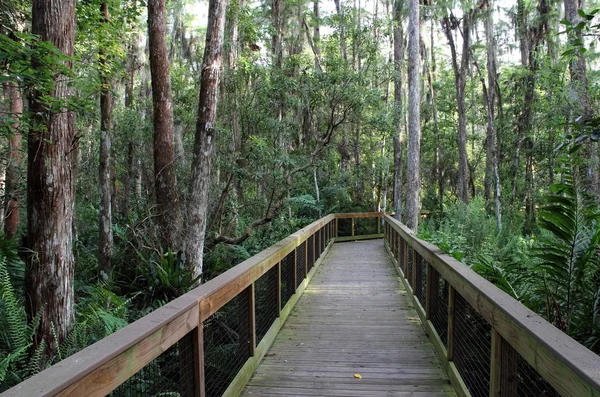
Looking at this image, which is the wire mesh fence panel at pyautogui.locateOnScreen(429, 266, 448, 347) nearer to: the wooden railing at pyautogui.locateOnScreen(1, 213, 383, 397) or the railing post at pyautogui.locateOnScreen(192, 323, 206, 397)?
the wooden railing at pyautogui.locateOnScreen(1, 213, 383, 397)

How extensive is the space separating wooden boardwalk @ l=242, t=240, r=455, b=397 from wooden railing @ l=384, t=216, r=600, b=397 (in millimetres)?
267

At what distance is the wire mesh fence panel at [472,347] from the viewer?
285 centimetres

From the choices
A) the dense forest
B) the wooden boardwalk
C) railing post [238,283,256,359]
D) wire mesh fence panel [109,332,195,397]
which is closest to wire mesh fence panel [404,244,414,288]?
the wooden boardwalk

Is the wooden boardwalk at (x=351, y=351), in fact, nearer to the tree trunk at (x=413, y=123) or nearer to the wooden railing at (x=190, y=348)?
the wooden railing at (x=190, y=348)

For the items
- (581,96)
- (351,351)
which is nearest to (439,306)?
(351,351)

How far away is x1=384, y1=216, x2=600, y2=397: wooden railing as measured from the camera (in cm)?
155

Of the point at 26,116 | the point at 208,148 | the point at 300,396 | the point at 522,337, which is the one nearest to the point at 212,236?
the point at 208,148

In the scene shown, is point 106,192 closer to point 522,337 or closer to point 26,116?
point 26,116

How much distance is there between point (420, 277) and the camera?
5.59 m

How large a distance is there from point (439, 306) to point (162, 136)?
20.1ft

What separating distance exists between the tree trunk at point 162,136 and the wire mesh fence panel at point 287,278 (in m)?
3.17

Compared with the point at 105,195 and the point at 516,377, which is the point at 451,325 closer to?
the point at 516,377

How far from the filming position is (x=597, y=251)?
3.59 metres

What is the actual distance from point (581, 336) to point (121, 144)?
13.0 metres
